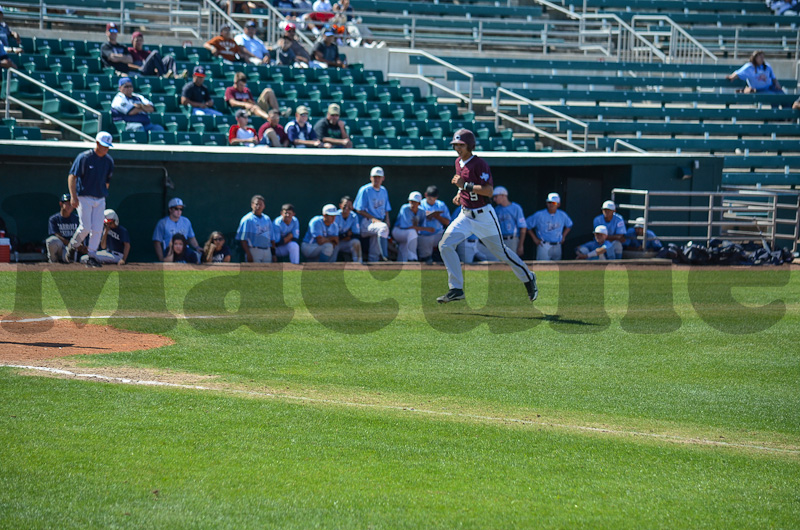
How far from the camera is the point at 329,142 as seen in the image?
17297mm

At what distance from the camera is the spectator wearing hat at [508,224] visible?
1647 cm

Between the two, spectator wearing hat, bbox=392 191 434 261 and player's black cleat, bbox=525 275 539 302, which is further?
spectator wearing hat, bbox=392 191 434 261

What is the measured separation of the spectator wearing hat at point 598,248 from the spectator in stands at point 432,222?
2.64 m

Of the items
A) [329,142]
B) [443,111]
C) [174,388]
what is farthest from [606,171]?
[174,388]

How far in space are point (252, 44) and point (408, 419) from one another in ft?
52.7

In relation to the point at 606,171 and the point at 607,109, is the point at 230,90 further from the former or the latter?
the point at 607,109

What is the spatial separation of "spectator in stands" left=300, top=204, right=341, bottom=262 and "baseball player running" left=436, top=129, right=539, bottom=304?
4869mm

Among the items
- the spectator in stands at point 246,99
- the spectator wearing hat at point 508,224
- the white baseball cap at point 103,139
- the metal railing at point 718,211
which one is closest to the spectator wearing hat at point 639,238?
the metal railing at point 718,211

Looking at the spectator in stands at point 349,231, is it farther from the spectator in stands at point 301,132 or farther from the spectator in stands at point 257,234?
the spectator in stands at point 301,132

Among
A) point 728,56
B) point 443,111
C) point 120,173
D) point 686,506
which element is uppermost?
point 728,56

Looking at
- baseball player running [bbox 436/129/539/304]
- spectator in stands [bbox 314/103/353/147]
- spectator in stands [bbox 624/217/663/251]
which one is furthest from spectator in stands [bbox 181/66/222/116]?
baseball player running [bbox 436/129/539/304]

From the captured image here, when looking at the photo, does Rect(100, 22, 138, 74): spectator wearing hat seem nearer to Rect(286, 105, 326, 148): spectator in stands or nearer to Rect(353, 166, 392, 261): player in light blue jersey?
Rect(286, 105, 326, 148): spectator in stands

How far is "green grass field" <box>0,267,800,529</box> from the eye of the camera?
15.6 feet

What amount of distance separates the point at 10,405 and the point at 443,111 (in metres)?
15.4
